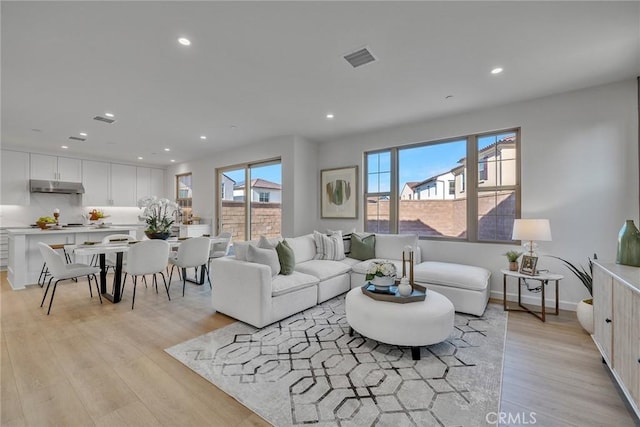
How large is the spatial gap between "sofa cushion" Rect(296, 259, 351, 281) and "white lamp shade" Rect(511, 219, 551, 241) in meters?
2.21

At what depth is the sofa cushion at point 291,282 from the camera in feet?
9.89

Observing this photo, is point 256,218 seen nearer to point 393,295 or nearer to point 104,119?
point 104,119

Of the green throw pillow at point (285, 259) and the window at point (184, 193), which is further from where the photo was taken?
the window at point (184, 193)

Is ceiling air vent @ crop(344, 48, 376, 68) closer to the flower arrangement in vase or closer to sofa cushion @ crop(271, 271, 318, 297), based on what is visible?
the flower arrangement in vase

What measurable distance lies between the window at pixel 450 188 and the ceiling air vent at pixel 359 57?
234 centimetres

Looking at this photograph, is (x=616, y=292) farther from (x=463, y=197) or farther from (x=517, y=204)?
(x=463, y=197)

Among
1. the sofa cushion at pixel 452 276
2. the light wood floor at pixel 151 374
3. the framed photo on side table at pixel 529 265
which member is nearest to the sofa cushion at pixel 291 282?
the light wood floor at pixel 151 374

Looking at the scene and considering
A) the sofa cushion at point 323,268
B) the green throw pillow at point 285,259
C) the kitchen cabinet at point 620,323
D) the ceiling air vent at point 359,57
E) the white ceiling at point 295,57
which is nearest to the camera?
the kitchen cabinet at point 620,323

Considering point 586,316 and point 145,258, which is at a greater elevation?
point 145,258

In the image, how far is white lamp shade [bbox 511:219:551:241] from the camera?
322cm

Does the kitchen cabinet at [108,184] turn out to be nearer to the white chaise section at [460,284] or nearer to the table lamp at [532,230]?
the white chaise section at [460,284]

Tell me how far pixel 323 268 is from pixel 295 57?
254 centimetres

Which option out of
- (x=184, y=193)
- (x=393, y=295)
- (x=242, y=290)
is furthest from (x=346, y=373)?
(x=184, y=193)

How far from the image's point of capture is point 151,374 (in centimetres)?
208
